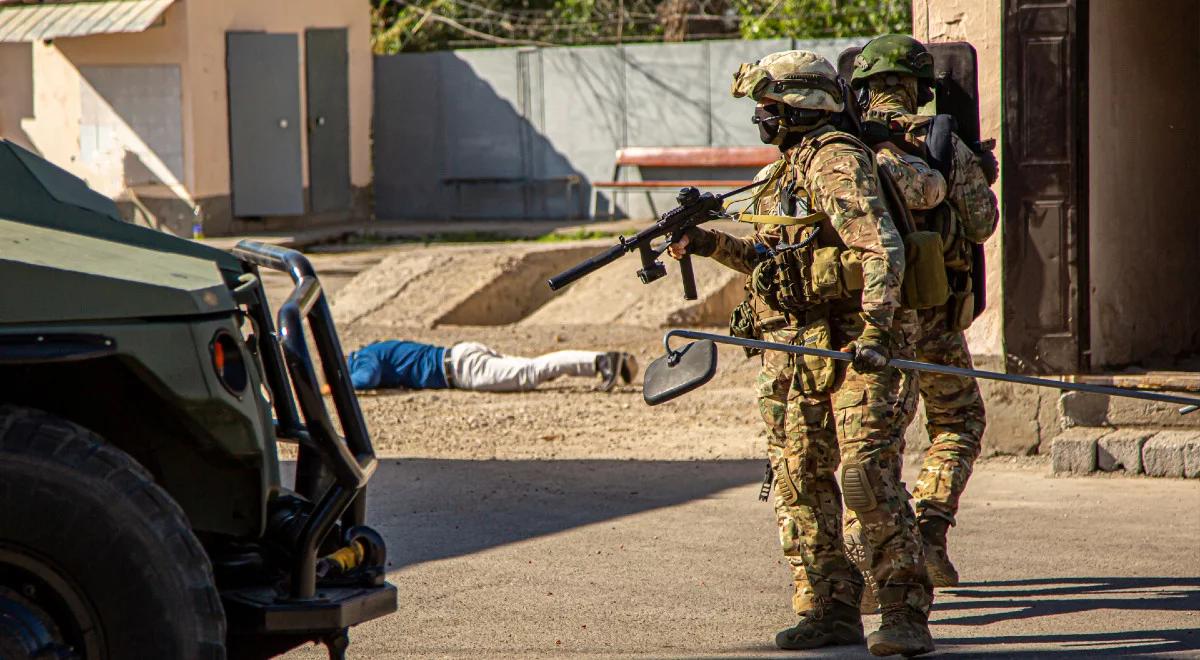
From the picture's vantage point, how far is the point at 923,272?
14.9 ft

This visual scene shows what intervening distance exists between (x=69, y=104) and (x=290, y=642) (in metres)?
→ 15.9

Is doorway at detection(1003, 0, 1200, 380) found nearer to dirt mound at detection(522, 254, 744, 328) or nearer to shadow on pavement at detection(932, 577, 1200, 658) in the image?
shadow on pavement at detection(932, 577, 1200, 658)

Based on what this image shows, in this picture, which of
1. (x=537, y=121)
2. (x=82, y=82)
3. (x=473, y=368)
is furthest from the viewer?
(x=537, y=121)

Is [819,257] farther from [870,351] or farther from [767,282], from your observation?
[870,351]

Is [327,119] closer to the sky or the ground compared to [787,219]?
closer to the sky

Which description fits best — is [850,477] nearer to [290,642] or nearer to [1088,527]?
[290,642]

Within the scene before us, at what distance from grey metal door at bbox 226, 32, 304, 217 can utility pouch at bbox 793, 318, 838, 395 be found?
14959mm

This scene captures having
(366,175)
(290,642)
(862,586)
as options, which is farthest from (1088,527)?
(366,175)

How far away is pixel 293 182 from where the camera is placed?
752 inches

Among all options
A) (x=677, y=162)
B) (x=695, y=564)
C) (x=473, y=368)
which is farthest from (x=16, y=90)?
(x=695, y=564)

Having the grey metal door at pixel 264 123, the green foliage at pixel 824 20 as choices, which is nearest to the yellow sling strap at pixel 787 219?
the grey metal door at pixel 264 123

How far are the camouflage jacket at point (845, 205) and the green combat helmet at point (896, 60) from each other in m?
0.71

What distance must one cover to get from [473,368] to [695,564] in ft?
14.7

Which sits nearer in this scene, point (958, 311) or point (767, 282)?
point (767, 282)
